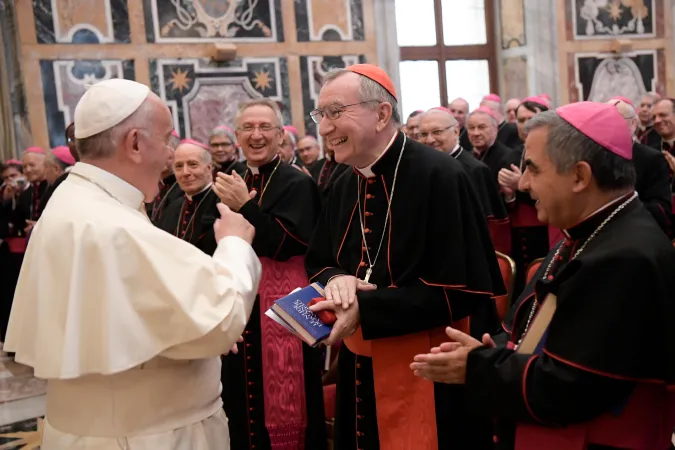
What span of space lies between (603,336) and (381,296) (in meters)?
1.14

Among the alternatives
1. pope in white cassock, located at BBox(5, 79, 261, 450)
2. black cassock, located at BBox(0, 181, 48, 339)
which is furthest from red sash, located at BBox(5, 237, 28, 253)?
pope in white cassock, located at BBox(5, 79, 261, 450)

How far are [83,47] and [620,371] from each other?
928cm

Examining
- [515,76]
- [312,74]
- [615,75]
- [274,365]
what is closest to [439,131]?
[274,365]

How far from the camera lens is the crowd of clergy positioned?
6.80ft

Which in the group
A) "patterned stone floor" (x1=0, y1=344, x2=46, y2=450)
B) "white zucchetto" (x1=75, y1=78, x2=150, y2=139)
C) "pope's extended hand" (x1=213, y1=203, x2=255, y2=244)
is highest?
"white zucchetto" (x1=75, y1=78, x2=150, y2=139)

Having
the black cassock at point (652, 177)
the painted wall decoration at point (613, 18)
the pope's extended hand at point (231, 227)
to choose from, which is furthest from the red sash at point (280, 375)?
the painted wall decoration at point (613, 18)

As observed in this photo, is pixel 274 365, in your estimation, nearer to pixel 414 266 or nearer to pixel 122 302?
pixel 414 266

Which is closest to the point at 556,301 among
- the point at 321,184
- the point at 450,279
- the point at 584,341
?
the point at 584,341

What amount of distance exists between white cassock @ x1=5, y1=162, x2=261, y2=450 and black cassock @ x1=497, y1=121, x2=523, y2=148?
7040 mm

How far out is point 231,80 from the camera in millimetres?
10719

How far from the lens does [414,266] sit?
3.16 metres

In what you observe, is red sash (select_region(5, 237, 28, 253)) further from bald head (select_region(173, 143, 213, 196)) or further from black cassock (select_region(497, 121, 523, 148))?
black cassock (select_region(497, 121, 523, 148))

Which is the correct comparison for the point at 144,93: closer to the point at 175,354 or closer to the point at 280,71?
the point at 175,354

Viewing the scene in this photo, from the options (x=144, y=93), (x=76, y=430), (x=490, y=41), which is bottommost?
(x=76, y=430)
